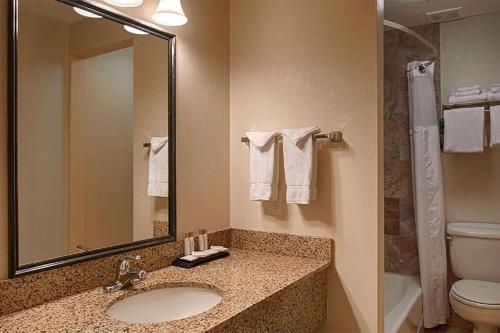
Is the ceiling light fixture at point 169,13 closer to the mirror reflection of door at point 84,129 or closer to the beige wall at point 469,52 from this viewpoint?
the mirror reflection of door at point 84,129

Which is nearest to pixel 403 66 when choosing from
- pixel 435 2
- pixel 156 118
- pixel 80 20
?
pixel 435 2

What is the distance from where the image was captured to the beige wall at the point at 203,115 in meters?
1.84

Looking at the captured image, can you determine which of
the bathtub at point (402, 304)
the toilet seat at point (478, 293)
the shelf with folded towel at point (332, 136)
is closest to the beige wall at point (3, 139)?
the shelf with folded towel at point (332, 136)

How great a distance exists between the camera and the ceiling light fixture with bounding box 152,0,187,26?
5.12 feet

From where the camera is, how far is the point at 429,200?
2887 mm

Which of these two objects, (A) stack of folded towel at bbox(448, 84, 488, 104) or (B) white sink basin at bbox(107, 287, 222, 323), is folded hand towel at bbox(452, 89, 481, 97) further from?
(B) white sink basin at bbox(107, 287, 222, 323)

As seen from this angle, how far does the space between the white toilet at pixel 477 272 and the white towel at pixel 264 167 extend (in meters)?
1.67

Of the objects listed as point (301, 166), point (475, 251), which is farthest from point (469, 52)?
point (301, 166)

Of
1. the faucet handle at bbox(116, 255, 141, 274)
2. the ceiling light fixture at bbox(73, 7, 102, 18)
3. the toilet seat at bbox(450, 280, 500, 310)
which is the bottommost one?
the toilet seat at bbox(450, 280, 500, 310)

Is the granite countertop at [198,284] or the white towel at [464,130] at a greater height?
the white towel at [464,130]

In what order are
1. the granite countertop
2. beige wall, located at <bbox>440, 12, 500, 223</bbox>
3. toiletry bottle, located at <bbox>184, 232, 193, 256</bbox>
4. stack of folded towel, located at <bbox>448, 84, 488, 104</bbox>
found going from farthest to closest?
beige wall, located at <bbox>440, 12, 500, 223</bbox>, stack of folded towel, located at <bbox>448, 84, 488, 104</bbox>, toiletry bottle, located at <bbox>184, 232, 193, 256</bbox>, the granite countertop

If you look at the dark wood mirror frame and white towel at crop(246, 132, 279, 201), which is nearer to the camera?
the dark wood mirror frame

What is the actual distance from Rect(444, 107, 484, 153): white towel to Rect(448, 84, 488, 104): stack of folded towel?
0.07 metres

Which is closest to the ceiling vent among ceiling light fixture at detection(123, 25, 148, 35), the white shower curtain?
the white shower curtain
